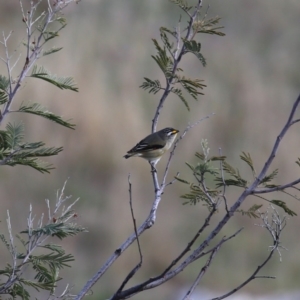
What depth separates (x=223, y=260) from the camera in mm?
13773

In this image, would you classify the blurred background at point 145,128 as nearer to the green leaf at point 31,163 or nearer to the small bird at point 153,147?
the small bird at point 153,147

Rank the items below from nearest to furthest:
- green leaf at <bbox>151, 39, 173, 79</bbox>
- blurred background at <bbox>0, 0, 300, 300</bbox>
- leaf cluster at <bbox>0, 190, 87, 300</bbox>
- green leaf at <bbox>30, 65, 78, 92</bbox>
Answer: leaf cluster at <bbox>0, 190, 87, 300</bbox> < green leaf at <bbox>30, 65, 78, 92</bbox> < green leaf at <bbox>151, 39, 173, 79</bbox> < blurred background at <bbox>0, 0, 300, 300</bbox>

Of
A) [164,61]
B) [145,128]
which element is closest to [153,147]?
[164,61]

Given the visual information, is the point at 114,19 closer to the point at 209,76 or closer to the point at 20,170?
the point at 209,76

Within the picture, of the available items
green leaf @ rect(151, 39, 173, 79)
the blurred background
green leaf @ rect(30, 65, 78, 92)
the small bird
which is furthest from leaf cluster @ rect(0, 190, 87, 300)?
the blurred background

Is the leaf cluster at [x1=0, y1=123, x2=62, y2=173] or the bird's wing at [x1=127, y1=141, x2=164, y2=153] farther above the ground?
the bird's wing at [x1=127, y1=141, x2=164, y2=153]

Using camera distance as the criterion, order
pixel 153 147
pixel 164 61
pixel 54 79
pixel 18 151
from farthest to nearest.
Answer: pixel 153 147
pixel 164 61
pixel 54 79
pixel 18 151

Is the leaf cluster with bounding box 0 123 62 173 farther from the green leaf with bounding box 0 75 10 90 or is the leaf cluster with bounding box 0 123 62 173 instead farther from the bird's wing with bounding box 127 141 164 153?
the bird's wing with bounding box 127 141 164 153

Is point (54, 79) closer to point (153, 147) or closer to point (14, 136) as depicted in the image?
point (14, 136)

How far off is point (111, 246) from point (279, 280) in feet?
12.5

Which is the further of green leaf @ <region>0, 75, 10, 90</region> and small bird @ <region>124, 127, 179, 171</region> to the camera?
small bird @ <region>124, 127, 179, 171</region>

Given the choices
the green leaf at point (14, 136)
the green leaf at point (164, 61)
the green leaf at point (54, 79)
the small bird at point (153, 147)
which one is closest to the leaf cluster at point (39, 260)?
the green leaf at point (14, 136)

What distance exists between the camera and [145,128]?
1581 centimetres

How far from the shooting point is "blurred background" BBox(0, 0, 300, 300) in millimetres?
13484
